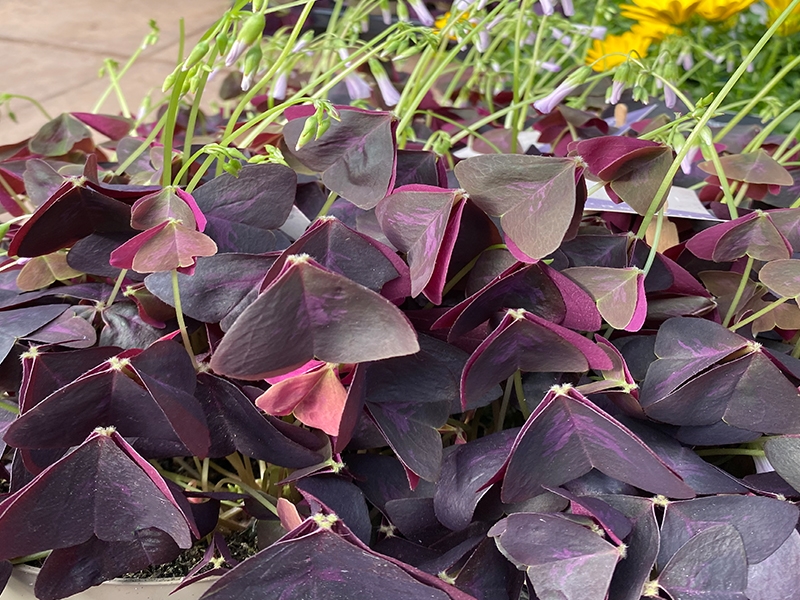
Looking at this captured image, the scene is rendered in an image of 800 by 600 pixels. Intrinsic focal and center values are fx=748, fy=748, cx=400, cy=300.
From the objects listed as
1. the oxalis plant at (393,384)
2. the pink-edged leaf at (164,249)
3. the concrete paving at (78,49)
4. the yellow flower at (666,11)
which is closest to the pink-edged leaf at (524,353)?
the oxalis plant at (393,384)

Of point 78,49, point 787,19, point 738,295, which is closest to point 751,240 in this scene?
point 738,295

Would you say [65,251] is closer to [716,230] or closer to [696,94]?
[716,230]

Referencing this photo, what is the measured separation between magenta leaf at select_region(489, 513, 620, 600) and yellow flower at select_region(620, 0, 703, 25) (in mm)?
804

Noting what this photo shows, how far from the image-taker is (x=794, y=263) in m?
0.32

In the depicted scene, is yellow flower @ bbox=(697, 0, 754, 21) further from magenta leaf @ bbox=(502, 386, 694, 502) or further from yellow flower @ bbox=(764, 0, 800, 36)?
magenta leaf @ bbox=(502, 386, 694, 502)

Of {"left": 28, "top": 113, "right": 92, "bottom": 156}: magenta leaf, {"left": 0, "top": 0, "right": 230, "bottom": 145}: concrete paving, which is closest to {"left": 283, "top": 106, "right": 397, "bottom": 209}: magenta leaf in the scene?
{"left": 28, "top": 113, "right": 92, "bottom": 156}: magenta leaf

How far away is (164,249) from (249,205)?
0.24 feet

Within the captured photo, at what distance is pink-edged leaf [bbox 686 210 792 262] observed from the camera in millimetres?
346

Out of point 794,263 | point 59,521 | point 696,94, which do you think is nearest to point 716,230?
point 794,263

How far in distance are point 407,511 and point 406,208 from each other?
12 cm

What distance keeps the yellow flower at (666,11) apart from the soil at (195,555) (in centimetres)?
79

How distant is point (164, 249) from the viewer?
28cm

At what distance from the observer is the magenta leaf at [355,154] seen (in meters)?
0.33

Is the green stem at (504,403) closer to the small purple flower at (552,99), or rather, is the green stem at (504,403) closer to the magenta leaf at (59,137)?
the small purple flower at (552,99)
